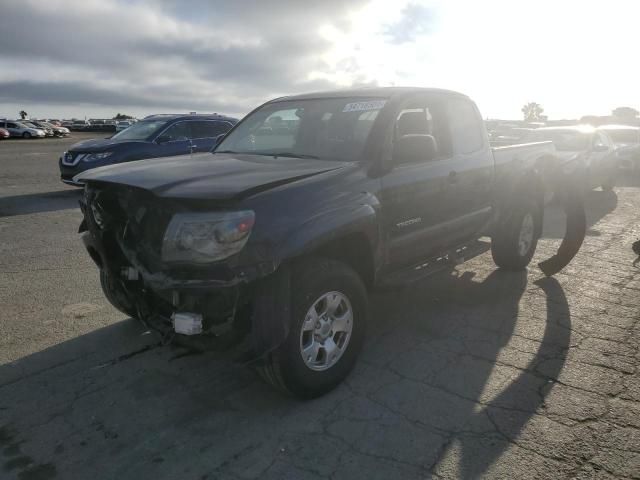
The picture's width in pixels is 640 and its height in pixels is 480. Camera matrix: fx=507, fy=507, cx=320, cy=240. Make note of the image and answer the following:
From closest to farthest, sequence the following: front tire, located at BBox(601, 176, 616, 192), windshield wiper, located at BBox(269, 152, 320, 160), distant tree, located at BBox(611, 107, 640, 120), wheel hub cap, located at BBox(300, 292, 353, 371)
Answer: wheel hub cap, located at BBox(300, 292, 353, 371) → windshield wiper, located at BBox(269, 152, 320, 160) → front tire, located at BBox(601, 176, 616, 192) → distant tree, located at BBox(611, 107, 640, 120)

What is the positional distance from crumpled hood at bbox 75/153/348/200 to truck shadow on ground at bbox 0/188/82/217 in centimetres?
638

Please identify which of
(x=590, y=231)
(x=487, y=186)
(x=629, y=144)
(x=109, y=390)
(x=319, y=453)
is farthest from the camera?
(x=629, y=144)

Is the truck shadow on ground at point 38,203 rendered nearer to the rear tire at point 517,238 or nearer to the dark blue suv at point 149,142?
the dark blue suv at point 149,142

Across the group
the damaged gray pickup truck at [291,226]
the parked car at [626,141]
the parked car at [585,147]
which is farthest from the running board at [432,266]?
the parked car at [626,141]

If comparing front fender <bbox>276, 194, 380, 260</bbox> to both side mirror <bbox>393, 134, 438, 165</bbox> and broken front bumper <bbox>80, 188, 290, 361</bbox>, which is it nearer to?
broken front bumper <bbox>80, 188, 290, 361</bbox>

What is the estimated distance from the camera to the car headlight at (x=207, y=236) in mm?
2672

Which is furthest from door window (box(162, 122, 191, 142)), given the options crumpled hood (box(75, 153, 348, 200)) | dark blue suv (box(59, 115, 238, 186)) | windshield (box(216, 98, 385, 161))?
crumpled hood (box(75, 153, 348, 200))

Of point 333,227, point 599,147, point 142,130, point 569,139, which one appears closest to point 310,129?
point 333,227

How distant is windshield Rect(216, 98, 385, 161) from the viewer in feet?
12.5

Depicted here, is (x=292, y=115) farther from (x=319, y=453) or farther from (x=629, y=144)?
(x=629, y=144)

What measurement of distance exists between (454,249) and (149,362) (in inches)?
110

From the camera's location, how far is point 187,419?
297cm

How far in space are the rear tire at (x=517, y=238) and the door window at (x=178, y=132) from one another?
25.5 ft

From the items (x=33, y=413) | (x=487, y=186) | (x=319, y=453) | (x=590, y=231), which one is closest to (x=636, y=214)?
(x=590, y=231)
